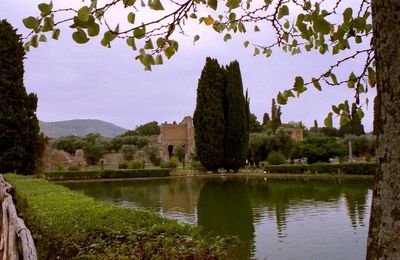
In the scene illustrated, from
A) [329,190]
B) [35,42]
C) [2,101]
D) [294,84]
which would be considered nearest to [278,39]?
[294,84]

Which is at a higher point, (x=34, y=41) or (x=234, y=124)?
(x=234, y=124)

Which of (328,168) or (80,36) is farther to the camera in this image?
(328,168)

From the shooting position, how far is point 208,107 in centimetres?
3384

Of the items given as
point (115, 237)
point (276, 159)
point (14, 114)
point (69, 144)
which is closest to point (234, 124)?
point (276, 159)

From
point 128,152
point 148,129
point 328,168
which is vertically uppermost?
point 148,129

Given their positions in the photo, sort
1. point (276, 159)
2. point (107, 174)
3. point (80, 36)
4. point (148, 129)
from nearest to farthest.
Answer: point (80, 36) < point (276, 159) < point (107, 174) < point (148, 129)

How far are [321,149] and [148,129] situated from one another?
50247mm

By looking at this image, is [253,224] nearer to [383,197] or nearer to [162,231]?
[162,231]

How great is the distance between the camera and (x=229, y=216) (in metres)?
12.7

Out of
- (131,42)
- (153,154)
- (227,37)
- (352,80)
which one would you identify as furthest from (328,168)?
(131,42)

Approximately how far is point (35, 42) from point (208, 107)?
32.0 metres

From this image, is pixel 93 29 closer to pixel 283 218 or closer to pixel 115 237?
pixel 115 237

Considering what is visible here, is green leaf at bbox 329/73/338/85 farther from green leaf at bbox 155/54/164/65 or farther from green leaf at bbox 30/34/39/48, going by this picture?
green leaf at bbox 30/34/39/48

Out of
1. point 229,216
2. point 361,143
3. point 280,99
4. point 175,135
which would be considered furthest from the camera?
point 175,135
